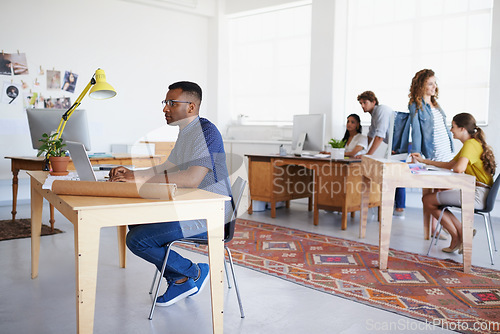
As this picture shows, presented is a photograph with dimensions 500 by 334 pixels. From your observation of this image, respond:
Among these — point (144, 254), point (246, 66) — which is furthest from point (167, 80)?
point (144, 254)

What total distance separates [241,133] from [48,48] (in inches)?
126

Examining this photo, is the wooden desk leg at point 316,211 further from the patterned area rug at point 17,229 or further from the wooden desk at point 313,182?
the patterned area rug at point 17,229

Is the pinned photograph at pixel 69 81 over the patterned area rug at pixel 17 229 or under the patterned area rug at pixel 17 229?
over

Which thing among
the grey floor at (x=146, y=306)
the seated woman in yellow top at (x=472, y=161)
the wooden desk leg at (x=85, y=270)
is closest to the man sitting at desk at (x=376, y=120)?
the seated woman in yellow top at (x=472, y=161)

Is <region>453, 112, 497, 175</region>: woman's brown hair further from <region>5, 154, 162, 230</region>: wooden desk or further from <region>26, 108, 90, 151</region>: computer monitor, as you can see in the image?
<region>26, 108, 90, 151</region>: computer monitor

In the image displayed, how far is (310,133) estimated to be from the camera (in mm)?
5336

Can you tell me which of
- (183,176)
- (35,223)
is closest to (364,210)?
(183,176)

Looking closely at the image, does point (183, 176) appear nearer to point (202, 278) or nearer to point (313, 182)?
point (202, 278)

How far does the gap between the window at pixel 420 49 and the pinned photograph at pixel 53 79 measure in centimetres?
400

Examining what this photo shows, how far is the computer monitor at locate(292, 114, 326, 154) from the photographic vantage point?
524cm

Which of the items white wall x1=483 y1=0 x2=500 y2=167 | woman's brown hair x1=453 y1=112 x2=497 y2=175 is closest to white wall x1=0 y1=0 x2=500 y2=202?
white wall x1=483 y1=0 x2=500 y2=167

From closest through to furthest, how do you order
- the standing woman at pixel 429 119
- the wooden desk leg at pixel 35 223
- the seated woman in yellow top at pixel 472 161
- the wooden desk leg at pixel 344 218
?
1. the wooden desk leg at pixel 35 223
2. the seated woman in yellow top at pixel 472 161
3. the standing woman at pixel 429 119
4. the wooden desk leg at pixel 344 218

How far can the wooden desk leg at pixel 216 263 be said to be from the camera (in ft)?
6.89

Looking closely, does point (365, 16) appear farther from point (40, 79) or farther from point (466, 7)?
point (40, 79)
